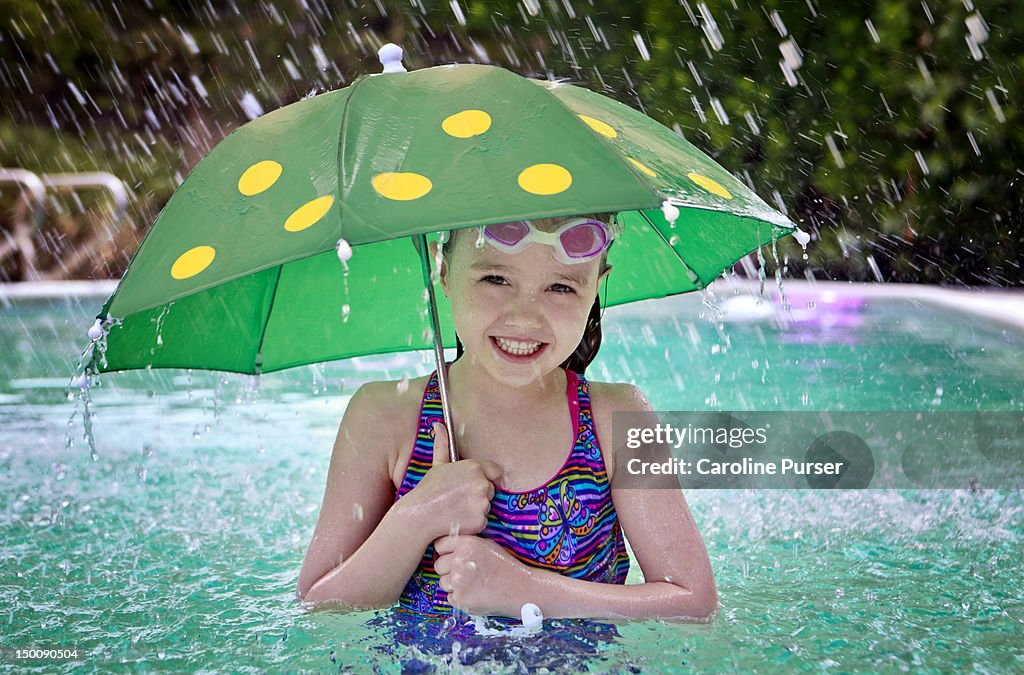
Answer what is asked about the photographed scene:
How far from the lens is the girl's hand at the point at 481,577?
1.98 m

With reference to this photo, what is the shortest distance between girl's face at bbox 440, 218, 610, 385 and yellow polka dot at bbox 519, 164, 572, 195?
1.35 feet

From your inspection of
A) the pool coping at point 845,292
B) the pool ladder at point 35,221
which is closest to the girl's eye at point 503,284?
the pool coping at point 845,292

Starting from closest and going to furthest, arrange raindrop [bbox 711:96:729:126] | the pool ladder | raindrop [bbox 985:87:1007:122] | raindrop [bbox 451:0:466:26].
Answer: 1. raindrop [bbox 985:87:1007:122]
2. the pool ladder
3. raindrop [bbox 711:96:729:126]
4. raindrop [bbox 451:0:466:26]

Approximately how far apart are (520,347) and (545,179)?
0.56 meters

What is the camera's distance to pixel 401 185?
5.08 feet

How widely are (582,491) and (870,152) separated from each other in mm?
11235

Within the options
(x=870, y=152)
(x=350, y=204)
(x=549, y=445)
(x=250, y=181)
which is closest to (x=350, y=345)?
(x=549, y=445)

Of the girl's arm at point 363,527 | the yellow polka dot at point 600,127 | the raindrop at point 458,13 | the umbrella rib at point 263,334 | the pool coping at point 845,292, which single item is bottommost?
the pool coping at point 845,292

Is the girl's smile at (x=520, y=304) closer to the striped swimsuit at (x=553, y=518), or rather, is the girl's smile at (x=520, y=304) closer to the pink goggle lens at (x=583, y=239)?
the pink goggle lens at (x=583, y=239)

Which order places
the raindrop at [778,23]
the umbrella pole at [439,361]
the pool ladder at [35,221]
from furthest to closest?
the raindrop at [778,23] < the pool ladder at [35,221] < the umbrella pole at [439,361]

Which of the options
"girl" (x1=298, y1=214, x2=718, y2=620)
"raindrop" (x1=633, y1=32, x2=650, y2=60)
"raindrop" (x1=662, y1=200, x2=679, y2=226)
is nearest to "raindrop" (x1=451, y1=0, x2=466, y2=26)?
"raindrop" (x1=633, y1=32, x2=650, y2=60)

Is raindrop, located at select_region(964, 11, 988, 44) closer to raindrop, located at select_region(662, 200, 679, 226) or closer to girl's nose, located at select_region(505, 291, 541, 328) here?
girl's nose, located at select_region(505, 291, 541, 328)

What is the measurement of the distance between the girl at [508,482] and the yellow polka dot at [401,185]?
16.5 inches

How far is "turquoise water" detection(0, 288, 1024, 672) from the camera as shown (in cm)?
217
